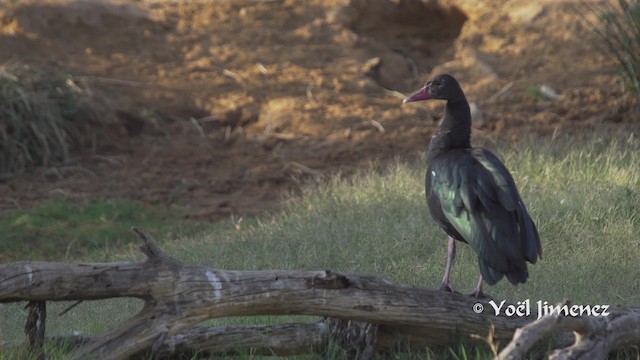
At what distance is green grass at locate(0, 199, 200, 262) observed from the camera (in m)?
8.55

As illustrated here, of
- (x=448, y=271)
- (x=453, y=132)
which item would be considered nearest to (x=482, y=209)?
(x=448, y=271)

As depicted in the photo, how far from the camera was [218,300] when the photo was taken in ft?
15.3

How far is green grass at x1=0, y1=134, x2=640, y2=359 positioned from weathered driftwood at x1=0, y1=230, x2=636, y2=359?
981mm

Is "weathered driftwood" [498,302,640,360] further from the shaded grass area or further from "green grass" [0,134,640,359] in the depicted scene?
the shaded grass area

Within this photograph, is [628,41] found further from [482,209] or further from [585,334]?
[585,334]

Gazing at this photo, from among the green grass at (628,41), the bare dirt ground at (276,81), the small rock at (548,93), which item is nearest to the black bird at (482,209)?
the bare dirt ground at (276,81)

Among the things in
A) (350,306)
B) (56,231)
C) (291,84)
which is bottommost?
(56,231)

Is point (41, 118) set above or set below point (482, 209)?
below

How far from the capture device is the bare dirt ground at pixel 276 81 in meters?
9.97

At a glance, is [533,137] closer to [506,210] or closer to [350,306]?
[506,210]

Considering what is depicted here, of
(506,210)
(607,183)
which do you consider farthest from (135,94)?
(506,210)

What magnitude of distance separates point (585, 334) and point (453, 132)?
5.41 ft

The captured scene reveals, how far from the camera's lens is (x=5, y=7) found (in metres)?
11.4

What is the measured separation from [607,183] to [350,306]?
12.4 ft
